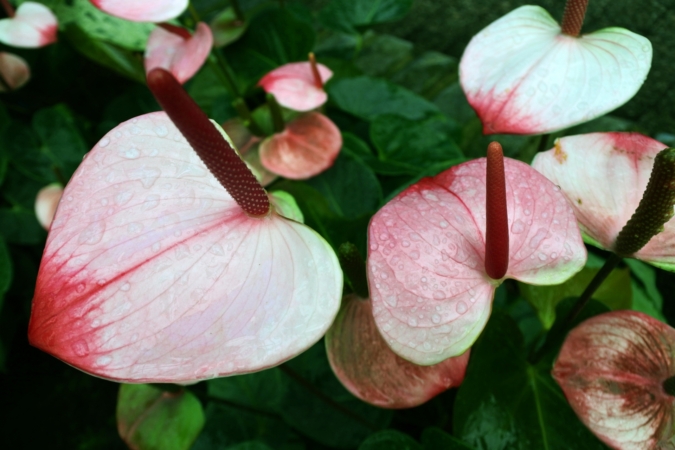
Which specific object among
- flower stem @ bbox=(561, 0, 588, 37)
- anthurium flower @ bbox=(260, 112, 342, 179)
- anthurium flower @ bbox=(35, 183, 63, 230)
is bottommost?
anthurium flower @ bbox=(35, 183, 63, 230)

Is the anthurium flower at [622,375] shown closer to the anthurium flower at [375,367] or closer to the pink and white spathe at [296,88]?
the anthurium flower at [375,367]

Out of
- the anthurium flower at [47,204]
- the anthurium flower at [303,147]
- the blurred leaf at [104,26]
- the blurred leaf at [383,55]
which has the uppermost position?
the blurred leaf at [104,26]

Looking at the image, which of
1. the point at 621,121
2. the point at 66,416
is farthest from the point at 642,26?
the point at 66,416

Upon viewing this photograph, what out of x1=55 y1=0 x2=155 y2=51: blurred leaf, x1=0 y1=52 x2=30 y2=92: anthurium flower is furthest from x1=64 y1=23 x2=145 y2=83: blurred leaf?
x1=0 y1=52 x2=30 y2=92: anthurium flower

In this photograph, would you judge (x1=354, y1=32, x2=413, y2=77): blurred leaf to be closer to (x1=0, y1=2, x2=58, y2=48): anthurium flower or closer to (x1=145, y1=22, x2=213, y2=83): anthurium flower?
(x1=145, y1=22, x2=213, y2=83): anthurium flower

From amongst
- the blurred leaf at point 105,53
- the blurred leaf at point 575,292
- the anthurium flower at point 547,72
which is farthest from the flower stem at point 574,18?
the blurred leaf at point 105,53

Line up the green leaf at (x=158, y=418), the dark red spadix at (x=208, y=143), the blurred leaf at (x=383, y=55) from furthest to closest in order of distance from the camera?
the blurred leaf at (x=383, y=55)
the green leaf at (x=158, y=418)
the dark red spadix at (x=208, y=143)

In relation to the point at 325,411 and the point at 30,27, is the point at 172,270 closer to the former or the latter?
the point at 325,411
